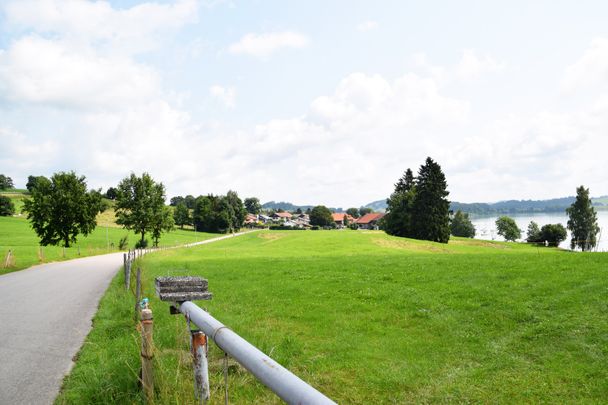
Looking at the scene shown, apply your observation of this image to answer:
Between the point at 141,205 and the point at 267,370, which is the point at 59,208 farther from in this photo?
the point at 267,370

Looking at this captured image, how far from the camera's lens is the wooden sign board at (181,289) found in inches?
208

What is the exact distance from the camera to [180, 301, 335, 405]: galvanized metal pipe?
2.26 metres

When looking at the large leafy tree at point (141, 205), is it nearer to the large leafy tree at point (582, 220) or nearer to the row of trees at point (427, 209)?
the row of trees at point (427, 209)

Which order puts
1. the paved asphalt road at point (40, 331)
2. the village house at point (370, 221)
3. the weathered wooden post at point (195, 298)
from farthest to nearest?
the village house at point (370, 221) → the paved asphalt road at point (40, 331) → the weathered wooden post at point (195, 298)

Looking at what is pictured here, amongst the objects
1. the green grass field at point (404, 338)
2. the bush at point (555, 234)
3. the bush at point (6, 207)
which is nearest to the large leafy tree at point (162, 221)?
the green grass field at point (404, 338)

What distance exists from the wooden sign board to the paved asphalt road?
3.27 metres

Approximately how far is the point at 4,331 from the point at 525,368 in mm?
12497

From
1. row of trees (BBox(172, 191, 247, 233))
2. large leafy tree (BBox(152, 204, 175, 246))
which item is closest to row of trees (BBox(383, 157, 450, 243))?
large leafy tree (BBox(152, 204, 175, 246))

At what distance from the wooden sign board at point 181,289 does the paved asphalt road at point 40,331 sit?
3271 millimetres

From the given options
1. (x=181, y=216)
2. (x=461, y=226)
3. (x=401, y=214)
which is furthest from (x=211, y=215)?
(x=461, y=226)

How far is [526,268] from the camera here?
52.5 feet

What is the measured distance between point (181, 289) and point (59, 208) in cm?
6170

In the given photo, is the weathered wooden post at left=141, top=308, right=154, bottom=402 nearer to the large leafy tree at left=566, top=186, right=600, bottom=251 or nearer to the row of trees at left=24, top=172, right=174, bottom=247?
the row of trees at left=24, top=172, right=174, bottom=247

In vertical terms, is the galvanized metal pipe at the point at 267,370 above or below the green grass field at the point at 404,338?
above
